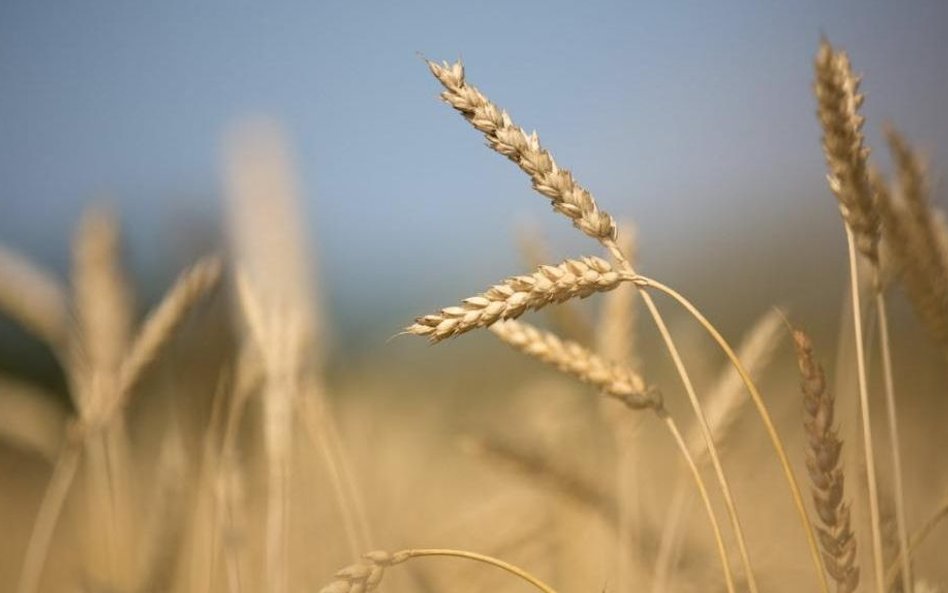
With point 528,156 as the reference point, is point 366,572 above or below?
below

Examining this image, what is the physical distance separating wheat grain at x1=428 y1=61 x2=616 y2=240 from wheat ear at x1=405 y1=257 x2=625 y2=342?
18mm

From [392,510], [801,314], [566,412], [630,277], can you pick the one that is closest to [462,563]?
[392,510]

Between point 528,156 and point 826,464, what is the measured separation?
7.6 inches

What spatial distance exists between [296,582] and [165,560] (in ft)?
1.56

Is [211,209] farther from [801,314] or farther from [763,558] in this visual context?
[801,314]

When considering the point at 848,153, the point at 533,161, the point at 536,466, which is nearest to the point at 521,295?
the point at 533,161

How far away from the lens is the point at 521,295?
359 millimetres

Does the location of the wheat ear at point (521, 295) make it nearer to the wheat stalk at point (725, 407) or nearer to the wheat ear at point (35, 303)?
the wheat stalk at point (725, 407)

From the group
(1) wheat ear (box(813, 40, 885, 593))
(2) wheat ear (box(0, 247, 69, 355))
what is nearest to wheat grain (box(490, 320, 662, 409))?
(1) wheat ear (box(813, 40, 885, 593))

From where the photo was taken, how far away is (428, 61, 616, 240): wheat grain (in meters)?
0.37

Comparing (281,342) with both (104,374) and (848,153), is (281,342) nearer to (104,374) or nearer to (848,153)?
(104,374)

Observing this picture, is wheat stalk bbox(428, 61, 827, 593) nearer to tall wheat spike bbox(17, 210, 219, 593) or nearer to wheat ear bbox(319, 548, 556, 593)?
wheat ear bbox(319, 548, 556, 593)

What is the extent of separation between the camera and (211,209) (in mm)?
789

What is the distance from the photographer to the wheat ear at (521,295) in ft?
1.13
